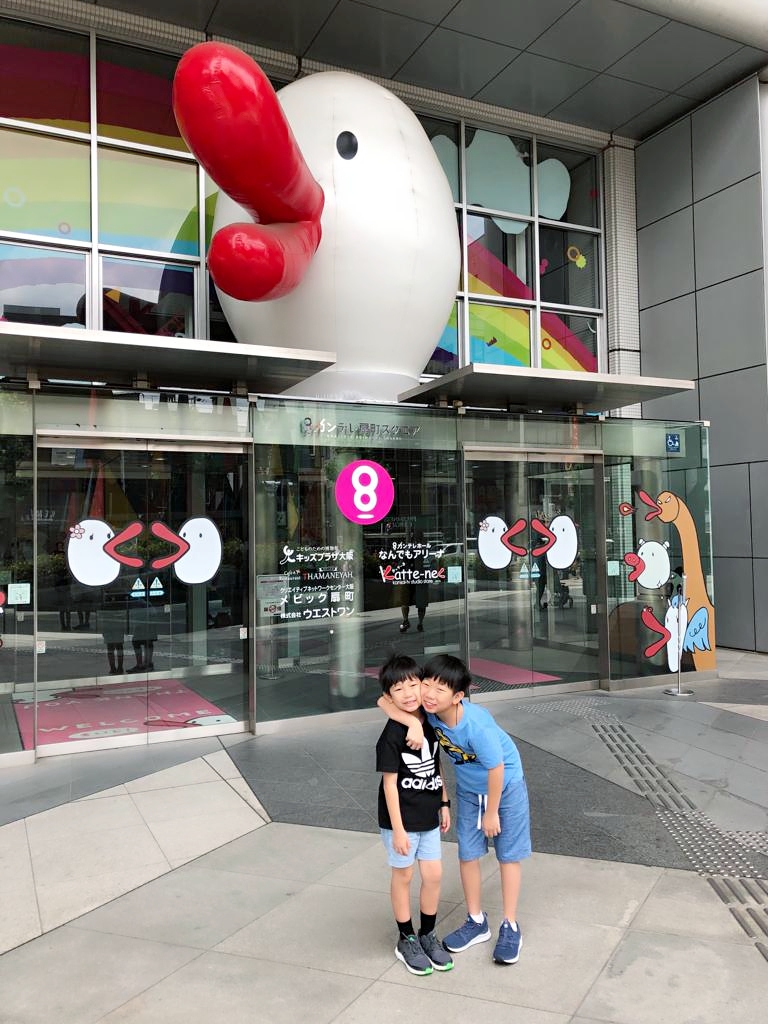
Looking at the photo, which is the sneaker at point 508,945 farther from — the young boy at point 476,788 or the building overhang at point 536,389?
the building overhang at point 536,389

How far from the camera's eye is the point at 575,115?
12711 mm

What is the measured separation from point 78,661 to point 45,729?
0.66 meters

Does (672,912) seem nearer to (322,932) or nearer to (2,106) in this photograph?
(322,932)

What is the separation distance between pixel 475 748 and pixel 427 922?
823 millimetres

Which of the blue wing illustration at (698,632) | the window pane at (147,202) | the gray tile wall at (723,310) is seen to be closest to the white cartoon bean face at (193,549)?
the window pane at (147,202)

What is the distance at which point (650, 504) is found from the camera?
9.79 metres

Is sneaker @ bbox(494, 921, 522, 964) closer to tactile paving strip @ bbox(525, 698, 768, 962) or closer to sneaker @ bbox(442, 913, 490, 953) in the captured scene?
sneaker @ bbox(442, 913, 490, 953)

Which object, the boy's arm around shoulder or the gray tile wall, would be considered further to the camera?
the gray tile wall

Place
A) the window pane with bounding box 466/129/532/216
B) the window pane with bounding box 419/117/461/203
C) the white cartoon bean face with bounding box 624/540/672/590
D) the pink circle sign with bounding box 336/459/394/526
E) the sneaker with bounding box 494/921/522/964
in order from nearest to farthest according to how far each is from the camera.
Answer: the sneaker with bounding box 494/921/522/964, the pink circle sign with bounding box 336/459/394/526, the white cartoon bean face with bounding box 624/540/672/590, the window pane with bounding box 419/117/461/203, the window pane with bounding box 466/129/532/216

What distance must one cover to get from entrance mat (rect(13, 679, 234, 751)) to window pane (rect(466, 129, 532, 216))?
8691mm

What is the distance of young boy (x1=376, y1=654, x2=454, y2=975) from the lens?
3354 mm

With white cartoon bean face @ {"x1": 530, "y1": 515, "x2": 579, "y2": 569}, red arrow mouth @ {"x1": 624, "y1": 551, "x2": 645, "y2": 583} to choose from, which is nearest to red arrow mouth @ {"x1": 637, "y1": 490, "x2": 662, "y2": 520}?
red arrow mouth @ {"x1": 624, "y1": 551, "x2": 645, "y2": 583}

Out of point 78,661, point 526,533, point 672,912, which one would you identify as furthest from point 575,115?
point 672,912

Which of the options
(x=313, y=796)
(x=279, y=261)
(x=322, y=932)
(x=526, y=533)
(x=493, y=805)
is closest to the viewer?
(x=493, y=805)
